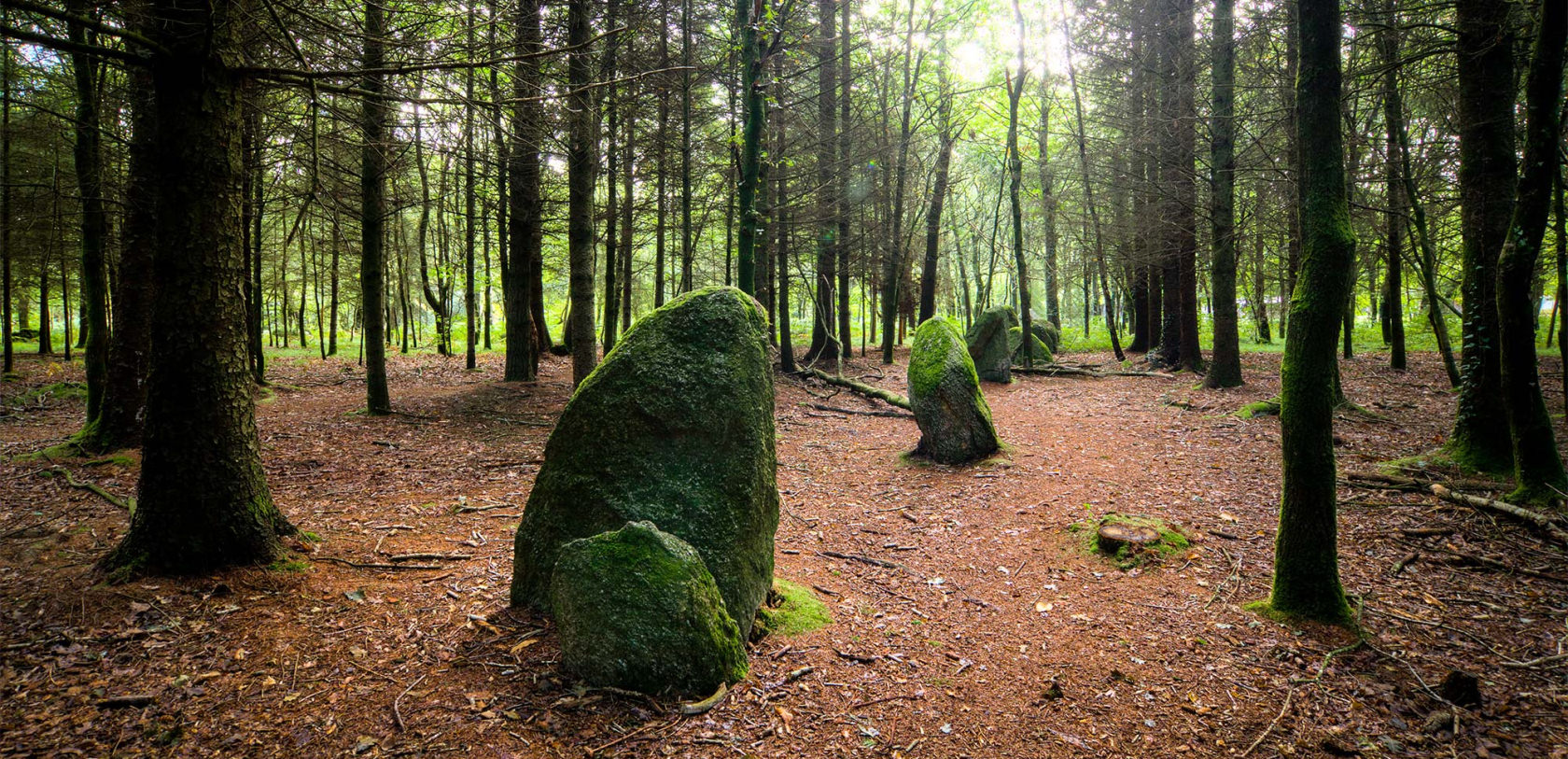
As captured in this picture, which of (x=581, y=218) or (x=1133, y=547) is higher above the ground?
(x=581, y=218)

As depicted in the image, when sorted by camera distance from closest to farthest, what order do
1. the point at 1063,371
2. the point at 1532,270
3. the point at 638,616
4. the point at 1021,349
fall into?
the point at 638,616
the point at 1532,270
the point at 1063,371
the point at 1021,349

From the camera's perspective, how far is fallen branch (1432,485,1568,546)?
4.66 meters

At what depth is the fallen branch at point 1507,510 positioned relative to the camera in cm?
466

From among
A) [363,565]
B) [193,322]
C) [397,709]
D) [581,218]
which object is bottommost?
[397,709]

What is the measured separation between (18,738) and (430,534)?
107 inches

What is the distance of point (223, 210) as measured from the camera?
13.0ft

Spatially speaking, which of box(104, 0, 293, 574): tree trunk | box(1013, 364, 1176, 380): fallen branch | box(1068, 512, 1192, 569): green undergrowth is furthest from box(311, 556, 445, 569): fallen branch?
box(1013, 364, 1176, 380): fallen branch

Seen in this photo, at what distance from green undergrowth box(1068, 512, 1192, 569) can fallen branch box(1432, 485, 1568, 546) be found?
2374 millimetres

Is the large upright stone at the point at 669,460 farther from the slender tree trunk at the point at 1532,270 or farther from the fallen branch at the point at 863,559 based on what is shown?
the slender tree trunk at the point at 1532,270

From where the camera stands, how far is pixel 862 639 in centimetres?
407

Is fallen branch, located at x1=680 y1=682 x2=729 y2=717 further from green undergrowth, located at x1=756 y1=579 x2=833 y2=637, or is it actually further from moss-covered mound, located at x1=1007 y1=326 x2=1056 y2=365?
moss-covered mound, located at x1=1007 y1=326 x2=1056 y2=365

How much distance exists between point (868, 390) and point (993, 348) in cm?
489

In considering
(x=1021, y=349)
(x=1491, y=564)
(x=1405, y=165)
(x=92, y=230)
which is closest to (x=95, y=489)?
(x=92, y=230)

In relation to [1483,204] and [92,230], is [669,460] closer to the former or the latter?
[1483,204]
